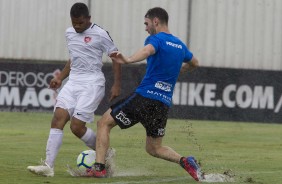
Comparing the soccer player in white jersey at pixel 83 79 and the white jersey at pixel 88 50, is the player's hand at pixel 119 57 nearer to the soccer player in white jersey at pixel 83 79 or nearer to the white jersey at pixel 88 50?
the soccer player in white jersey at pixel 83 79

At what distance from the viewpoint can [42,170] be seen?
12.0m

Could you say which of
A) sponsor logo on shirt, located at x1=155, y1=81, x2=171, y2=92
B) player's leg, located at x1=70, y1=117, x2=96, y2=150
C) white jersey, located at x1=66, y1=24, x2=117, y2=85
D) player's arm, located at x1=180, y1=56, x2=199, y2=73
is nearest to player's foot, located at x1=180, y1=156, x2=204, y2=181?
sponsor logo on shirt, located at x1=155, y1=81, x2=171, y2=92

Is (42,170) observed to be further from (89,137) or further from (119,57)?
(119,57)

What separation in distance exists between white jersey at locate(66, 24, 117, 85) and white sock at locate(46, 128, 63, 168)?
Answer: 2.57ft

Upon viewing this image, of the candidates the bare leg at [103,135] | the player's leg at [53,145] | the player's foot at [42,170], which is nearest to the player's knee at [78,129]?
the player's leg at [53,145]

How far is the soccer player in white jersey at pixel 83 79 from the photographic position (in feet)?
40.7

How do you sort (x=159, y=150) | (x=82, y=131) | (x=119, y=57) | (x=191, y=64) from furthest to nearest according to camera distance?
1. (x=82, y=131)
2. (x=191, y=64)
3. (x=159, y=150)
4. (x=119, y=57)

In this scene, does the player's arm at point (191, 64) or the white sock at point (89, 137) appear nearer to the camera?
the player's arm at point (191, 64)

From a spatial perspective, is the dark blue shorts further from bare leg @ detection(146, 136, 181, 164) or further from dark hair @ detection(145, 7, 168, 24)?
dark hair @ detection(145, 7, 168, 24)

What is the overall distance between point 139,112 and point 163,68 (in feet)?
1.86

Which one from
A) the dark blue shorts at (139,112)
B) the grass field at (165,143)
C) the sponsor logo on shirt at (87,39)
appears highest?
the sponsor logo on shirt at (87,39)

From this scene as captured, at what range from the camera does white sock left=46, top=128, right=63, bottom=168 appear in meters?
12.1

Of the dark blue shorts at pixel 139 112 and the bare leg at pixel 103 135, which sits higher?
the dark blue shorts at pixel 139 112

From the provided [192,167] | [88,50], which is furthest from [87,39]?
[192,167]
